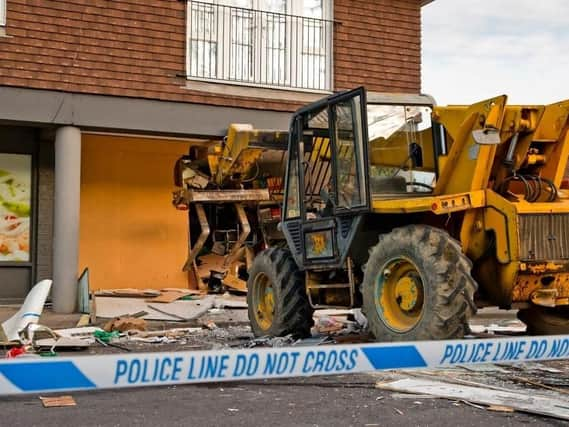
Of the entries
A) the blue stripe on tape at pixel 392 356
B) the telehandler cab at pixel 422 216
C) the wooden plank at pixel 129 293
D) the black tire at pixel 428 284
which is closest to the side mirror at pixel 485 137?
the telehandler cab at pixel 422 216

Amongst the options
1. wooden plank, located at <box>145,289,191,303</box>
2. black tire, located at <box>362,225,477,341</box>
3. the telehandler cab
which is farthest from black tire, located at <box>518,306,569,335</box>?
wooden plank, located at <box>145,289,191,303</box>

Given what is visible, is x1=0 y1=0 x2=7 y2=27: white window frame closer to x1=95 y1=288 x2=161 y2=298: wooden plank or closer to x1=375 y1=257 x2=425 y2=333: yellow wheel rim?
x1=95 y1=288 x2=161 y2=298: wooden plank

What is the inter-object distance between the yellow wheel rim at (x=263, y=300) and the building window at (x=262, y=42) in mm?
4994

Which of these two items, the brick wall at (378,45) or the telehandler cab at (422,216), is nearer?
the telehandler cab at (422,216)

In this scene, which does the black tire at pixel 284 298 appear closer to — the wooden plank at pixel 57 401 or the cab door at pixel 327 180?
the cab door at pixel 327 180

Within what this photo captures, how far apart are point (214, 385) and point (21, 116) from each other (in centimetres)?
749

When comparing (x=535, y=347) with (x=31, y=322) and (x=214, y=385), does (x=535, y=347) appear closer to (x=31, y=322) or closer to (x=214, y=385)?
(x=214, y=385)

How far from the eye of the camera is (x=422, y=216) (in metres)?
9.05

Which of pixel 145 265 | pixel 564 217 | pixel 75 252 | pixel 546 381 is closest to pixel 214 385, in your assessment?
pixel 546 381

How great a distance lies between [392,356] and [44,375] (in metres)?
1.81

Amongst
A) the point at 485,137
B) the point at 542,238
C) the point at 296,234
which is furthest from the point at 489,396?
the point at 296,234

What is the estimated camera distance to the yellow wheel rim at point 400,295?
8.33 m

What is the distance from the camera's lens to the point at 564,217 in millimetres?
8188

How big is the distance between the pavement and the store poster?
367 inches
